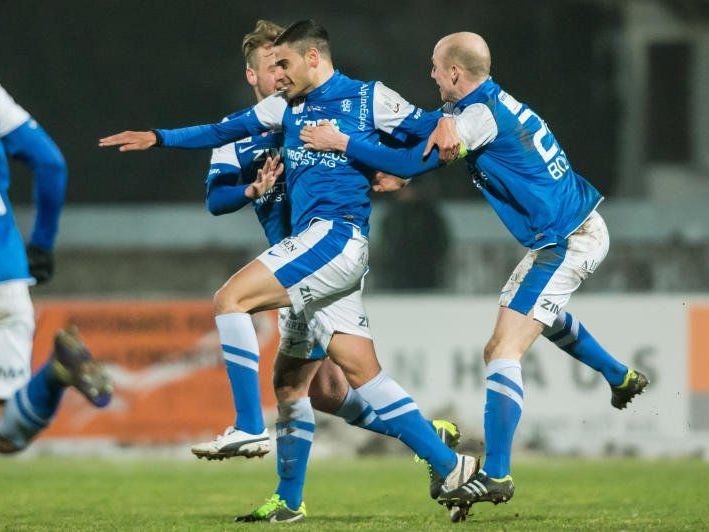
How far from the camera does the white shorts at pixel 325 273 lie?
6.52 m

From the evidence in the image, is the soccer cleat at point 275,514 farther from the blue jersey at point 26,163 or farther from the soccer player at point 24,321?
the blue jersey at point 26,163

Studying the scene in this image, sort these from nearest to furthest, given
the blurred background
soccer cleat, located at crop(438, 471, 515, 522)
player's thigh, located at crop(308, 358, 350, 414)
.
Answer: soccer cleat, located at crop(438, 471, 515, 522), player's thigh, located at crop(308, 358, 350, 414), the blurred background

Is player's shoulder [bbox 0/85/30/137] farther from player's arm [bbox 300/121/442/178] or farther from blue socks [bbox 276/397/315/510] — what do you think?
blue socks [bbox 276/397/315/510]

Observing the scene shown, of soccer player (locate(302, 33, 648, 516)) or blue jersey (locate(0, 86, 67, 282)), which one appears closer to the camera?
blue jersey (locate(0, 86, 67, 282))

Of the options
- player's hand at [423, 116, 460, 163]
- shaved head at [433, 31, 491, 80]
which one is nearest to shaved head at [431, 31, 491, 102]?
shaved head at [433, 31, 491, 80]

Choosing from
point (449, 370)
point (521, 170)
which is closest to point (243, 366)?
point (521, 170)

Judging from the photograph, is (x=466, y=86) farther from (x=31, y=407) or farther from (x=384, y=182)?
(x=31, y=407)

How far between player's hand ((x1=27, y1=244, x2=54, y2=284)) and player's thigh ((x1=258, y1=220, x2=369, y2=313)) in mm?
1134

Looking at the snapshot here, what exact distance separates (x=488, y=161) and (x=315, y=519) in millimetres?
2057

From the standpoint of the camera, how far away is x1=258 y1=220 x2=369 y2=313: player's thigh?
651 cm

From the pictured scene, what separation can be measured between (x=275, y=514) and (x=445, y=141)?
6.93 feet

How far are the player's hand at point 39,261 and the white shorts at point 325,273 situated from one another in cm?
113

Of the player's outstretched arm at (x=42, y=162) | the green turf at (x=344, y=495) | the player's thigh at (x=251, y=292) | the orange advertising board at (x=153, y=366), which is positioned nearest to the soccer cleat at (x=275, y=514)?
the green turf at (x=344, y=495)

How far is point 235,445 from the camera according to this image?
6.39 m
